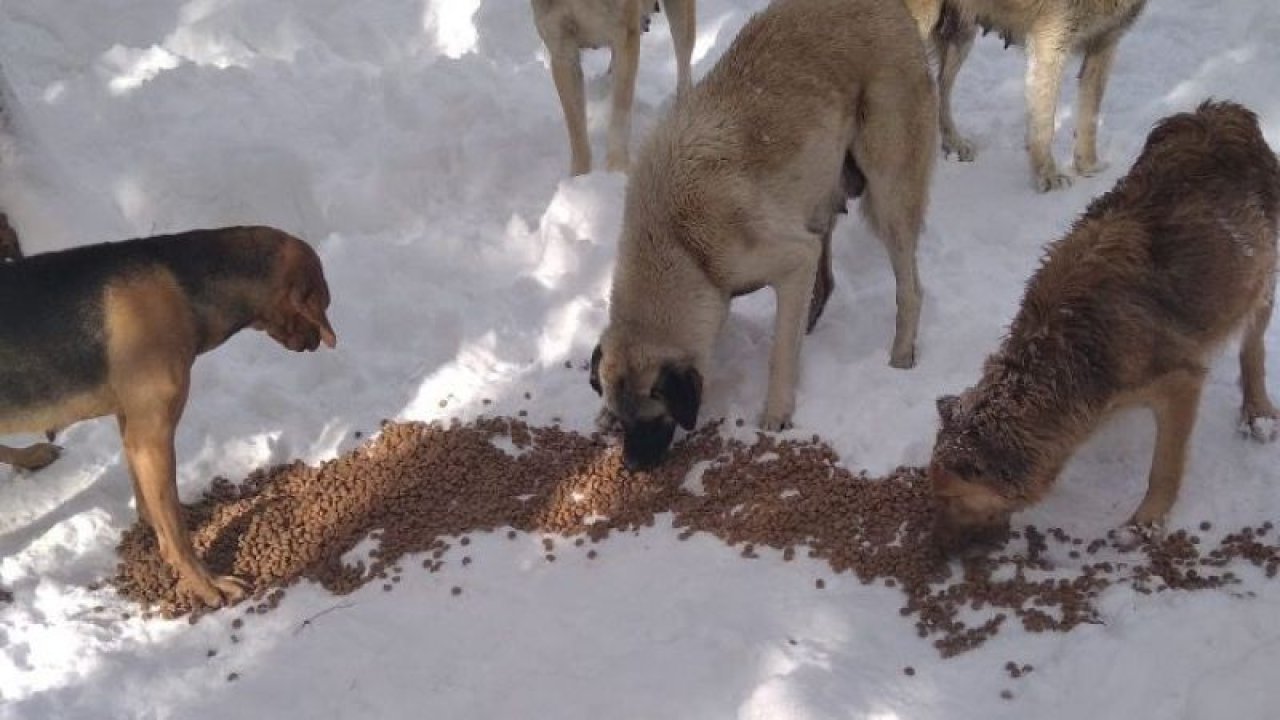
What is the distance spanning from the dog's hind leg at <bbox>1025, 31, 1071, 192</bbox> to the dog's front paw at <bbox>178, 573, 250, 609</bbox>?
546cm

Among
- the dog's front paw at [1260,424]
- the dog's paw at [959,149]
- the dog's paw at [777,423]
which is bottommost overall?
the dog's paw at [777,423]

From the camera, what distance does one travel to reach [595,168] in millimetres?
8039

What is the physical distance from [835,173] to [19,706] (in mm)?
4244

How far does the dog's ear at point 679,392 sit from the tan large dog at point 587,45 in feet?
9.14

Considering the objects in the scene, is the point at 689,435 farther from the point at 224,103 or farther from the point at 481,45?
the point at 481,45

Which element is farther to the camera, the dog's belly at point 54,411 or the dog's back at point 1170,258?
the dog's belly at point 54,411

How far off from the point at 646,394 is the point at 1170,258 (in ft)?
7.51

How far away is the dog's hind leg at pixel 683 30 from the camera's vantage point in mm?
8648

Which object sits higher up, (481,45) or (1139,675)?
(481,45)

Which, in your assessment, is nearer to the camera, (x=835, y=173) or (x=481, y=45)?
(x=835, y=173)

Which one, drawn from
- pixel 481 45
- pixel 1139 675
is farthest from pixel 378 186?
pixel 1139 675

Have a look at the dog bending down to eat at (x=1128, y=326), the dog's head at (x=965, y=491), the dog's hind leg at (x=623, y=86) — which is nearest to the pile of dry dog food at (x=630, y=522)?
the dog's head at (x=965, y=491)

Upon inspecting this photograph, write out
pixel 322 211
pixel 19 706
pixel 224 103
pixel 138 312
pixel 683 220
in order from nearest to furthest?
Answer: 1. pixel 19 706
2. pixel 138 312
3. pixel 683 220
4. pixel 322 211
5. pixel 224 103

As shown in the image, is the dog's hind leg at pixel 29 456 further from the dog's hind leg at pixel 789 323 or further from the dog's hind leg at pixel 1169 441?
the dog's hind leg at pixel 1169 441
